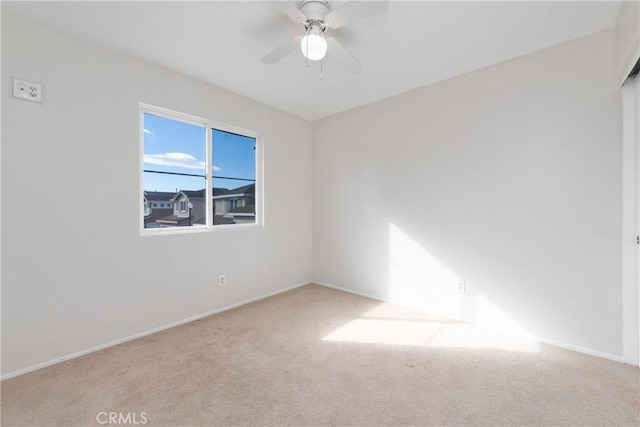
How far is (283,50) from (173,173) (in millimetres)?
1697

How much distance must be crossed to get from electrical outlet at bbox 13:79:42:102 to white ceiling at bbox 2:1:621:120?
1.51 ft

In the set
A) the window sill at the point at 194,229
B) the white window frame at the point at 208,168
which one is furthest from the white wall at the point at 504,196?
the window sill at the point at 194,229

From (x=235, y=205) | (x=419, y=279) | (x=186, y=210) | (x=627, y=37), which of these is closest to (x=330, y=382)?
(x=419, y=279)

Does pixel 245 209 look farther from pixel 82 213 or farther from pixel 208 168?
pixel 82 213

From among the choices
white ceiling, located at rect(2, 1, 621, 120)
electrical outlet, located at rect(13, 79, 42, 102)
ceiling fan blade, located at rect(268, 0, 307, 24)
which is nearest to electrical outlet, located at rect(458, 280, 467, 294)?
white ceiling, located at rect(2, 1, 621, 120)

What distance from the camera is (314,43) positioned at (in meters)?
1.77

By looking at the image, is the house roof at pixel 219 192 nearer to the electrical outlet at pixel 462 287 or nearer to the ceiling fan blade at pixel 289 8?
the ceiling fan blade at pixel 289 8

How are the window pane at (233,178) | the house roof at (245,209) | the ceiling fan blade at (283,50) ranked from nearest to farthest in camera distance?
the ceiling fan blade at (283,50) → the window pane at (233,178) → the house roof at (245,209)

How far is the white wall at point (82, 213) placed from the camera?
1963 millimetres

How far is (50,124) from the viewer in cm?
209

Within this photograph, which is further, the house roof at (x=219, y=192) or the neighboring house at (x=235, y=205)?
the neighboring house at (x=235, y=205)

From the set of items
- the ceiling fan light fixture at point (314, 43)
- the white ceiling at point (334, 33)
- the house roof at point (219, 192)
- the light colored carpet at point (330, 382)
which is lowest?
the light colored carpet at point (330, 382)

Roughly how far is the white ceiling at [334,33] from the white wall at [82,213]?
0.24 m

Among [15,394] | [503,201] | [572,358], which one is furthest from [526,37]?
[15,394]
